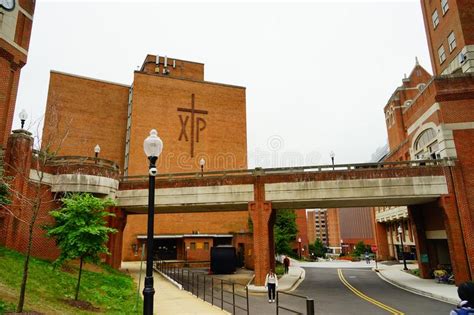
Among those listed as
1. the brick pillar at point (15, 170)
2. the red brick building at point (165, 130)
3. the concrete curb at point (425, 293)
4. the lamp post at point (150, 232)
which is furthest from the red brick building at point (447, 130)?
the brick pillar at point (15, 170)

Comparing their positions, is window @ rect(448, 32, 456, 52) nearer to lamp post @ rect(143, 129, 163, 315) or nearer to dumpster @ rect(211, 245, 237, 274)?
dumpster @ rect(211, 245, 237, 274)

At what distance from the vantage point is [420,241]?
2530 centimetres

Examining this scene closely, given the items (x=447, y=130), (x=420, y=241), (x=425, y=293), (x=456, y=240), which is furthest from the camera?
(x=420, y=241)

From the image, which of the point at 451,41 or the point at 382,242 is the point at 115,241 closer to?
the point at 451,41

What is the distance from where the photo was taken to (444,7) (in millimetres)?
29625

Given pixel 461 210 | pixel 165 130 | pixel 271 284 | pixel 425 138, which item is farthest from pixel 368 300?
pixel 165 130

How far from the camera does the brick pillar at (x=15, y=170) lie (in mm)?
17031

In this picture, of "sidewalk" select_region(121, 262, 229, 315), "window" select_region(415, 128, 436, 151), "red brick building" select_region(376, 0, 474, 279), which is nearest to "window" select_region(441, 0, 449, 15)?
"red brick building" select_region(376, 0, 474, 279)

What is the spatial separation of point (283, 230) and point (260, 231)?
2101 centimetres

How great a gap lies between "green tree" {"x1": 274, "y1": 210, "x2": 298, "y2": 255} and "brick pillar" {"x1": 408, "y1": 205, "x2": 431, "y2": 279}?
18.3 metres

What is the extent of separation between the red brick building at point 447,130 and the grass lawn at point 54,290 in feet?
60.4

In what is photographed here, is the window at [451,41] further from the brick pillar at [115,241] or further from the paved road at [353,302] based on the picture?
the brick pillar at [115,241]

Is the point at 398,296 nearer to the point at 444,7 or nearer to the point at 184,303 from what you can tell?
the point at 184,303

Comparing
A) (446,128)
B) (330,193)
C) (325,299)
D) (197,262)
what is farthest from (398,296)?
(197,262)
